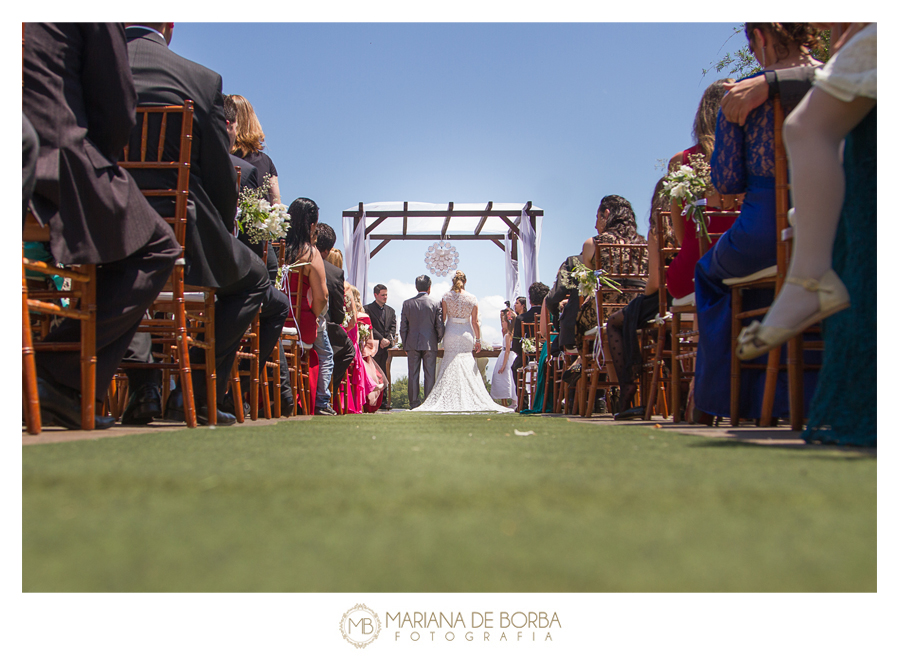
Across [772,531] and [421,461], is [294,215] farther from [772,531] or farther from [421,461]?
[772,531]

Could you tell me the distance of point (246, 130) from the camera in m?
3.92

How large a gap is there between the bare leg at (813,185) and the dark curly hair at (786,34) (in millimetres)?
1248

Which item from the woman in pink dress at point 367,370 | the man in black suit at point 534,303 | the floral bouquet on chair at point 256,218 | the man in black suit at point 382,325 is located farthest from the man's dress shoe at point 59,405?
the man in black suit at point 382,325

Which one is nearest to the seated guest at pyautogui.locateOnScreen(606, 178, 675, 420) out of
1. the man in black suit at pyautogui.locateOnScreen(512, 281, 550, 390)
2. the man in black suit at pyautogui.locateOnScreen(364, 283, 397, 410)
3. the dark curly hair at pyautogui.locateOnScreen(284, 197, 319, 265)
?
the dark curly hair at pyautogui.locateOnScreen(284, 197, 319, 265)

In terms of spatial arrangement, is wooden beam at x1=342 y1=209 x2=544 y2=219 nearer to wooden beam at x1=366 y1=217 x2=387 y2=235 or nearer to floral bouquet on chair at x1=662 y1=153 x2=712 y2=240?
wooden beam at x1=366 y1=217 x2=387 y2=235

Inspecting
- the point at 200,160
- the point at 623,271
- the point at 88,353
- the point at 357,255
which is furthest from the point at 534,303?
the point at 88,353

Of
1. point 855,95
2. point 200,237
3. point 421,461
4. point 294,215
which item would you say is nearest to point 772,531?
point 421,461

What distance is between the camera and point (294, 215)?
4.50 metres

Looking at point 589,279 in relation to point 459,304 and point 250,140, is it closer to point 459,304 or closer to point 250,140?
point 250,140

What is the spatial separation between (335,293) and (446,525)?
500 cm
